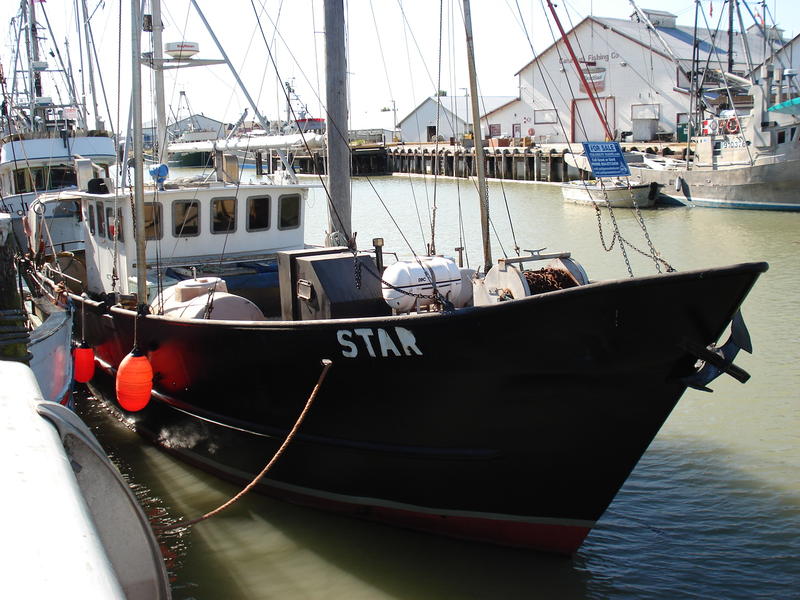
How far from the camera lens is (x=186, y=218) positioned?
959cm

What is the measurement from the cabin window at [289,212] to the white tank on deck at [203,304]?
2.41m

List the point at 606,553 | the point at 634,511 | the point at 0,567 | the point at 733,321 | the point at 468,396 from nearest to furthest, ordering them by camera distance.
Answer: the point at 0,567
the point at 733,321
the point at 468,396
the point at 606,553
the point at 634,511

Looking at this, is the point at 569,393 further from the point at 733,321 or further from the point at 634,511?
the point at 634,511

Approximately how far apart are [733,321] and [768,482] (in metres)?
3.15

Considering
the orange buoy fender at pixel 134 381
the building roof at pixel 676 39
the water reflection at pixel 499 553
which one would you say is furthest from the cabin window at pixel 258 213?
the building roof at pixel 676 39

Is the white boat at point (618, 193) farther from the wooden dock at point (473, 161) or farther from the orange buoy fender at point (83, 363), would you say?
the orange buoy fender at point (83, 363)

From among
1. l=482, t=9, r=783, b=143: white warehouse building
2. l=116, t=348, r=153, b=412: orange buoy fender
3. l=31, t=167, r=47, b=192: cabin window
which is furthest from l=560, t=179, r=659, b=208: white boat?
l=116, t=348, r=153, b=412: orange buoy fender

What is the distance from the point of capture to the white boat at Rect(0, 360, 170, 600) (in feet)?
4.74

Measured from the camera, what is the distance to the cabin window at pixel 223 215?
32.2ft

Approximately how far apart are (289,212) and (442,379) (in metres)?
5.32

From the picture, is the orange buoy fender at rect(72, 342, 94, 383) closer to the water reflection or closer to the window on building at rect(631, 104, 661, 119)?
the water reflection

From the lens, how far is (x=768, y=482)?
24.9 feet

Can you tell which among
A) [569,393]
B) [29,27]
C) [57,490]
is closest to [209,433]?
[569,393]

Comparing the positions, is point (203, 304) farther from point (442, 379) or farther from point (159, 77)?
point (159, 77)
